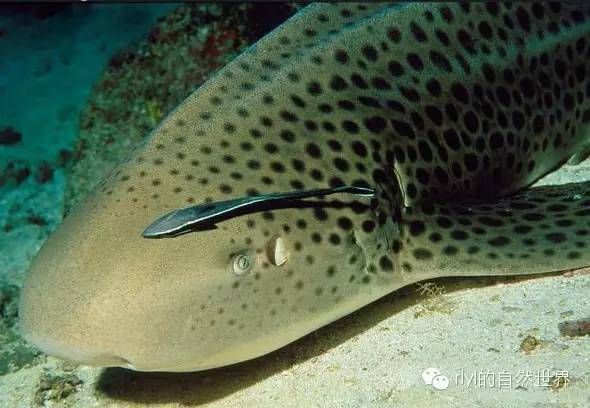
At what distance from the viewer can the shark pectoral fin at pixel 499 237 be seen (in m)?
3.32

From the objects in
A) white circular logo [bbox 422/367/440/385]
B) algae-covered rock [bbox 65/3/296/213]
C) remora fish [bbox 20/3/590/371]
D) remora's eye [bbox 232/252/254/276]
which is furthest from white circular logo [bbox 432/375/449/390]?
algae-covered rock [bbox 65/3/296/213]

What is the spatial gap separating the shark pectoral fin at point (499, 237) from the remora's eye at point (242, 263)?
2.86 ft

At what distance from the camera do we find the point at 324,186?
3.41 meters

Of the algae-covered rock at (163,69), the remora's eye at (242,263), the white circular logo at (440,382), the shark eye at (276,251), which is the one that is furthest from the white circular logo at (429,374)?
the algae-covered rock at (163,69)

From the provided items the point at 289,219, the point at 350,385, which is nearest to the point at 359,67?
the point at 289,219

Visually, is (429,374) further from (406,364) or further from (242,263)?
(242,263)

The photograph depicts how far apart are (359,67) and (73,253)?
193 cm

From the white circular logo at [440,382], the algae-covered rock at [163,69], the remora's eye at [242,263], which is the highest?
the algae-covered rock at [163,69]

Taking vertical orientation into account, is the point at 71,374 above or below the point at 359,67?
below

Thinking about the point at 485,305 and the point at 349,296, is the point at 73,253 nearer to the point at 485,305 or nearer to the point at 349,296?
the point at 349,296

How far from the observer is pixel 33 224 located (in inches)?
303

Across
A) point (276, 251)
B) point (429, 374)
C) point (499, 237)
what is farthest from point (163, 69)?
point (429, 374)

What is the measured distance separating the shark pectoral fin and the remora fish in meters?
0.01

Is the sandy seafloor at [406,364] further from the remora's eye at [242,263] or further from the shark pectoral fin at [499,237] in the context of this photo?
the remora's eye at [242,263]
